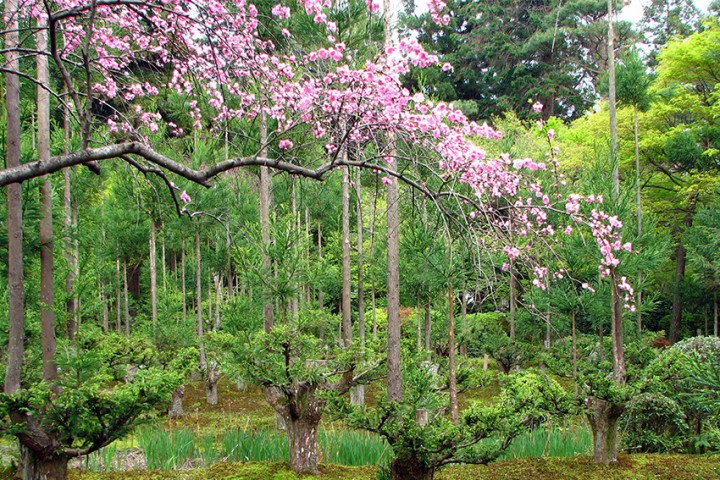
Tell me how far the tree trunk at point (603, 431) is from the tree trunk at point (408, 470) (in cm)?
258

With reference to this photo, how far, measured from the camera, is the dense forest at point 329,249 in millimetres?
3432

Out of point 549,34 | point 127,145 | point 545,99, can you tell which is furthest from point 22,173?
point 545,99

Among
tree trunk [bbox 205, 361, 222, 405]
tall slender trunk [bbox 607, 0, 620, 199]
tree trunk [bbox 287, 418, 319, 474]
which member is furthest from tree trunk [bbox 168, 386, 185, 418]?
tall slender trunk [bbox 607, 0, 620, 199]

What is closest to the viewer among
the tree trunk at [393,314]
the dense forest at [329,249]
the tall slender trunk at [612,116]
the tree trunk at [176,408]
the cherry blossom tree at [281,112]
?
the cherry blossom tree at [281,112]

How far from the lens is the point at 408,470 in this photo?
4488 millimetres

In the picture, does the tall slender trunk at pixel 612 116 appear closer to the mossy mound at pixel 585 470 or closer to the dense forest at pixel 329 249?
the dense forest at pixel 329 249

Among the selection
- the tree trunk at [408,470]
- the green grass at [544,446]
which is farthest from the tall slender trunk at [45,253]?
the green grass at [544,446]

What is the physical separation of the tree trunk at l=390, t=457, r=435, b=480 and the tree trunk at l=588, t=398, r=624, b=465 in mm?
2576

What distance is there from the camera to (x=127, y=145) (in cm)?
263

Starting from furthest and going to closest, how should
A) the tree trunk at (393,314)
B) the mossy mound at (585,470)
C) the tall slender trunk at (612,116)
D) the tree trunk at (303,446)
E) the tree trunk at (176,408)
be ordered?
the tree trunk at (176,408)
the tall slender trunk at (612,116)
the tree trunk at (393,314)
the mossy mound at (585,470)
the tree trunk at (303,446)

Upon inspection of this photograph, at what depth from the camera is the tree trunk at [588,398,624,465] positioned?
6.11 metres

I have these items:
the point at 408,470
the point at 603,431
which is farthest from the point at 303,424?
the point at 603,431

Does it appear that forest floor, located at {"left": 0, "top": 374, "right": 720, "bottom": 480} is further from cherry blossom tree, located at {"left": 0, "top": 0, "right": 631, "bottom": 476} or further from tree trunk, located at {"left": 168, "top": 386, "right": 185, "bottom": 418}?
tree trunk, located at {"left": 168, "top": 386, "right": 185, "bottom": 418}

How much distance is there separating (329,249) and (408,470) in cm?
1466
